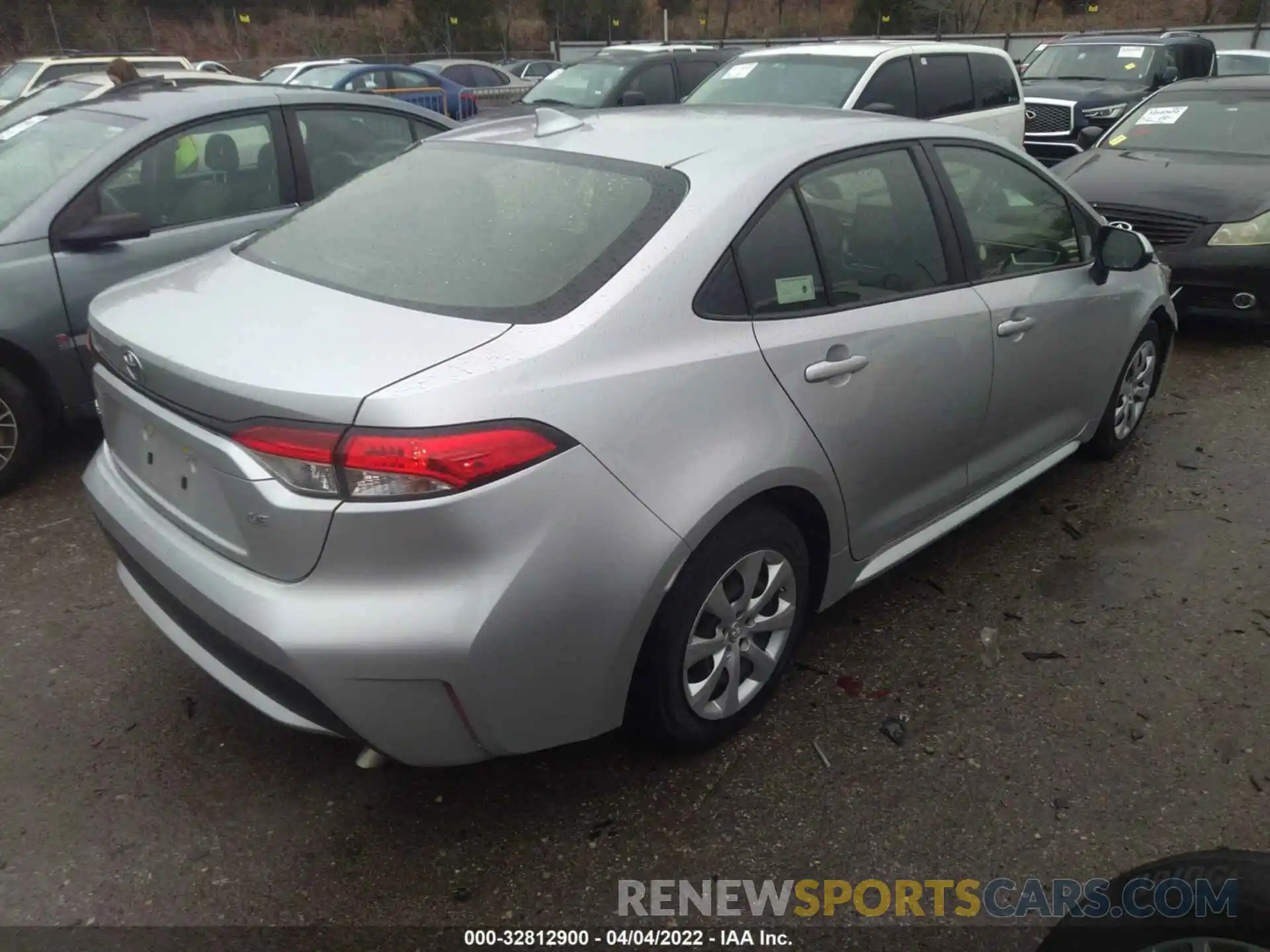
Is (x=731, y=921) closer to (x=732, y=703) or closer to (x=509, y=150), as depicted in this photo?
(x=732, y=703)

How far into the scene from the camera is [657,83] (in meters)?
12.1

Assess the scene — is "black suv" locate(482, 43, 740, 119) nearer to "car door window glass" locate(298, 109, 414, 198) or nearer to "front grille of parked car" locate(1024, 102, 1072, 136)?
"front grille of parked car" locate(1024, 102, 1072, 136)

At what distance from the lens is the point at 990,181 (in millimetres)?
3564

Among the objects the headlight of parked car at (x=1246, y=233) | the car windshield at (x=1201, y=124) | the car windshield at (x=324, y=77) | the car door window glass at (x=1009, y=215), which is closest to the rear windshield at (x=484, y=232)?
the car door window glass at (x=1009, y=215)

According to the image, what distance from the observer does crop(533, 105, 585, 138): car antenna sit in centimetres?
309

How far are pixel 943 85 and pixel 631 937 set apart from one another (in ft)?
27.2

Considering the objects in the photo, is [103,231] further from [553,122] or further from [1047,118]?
[1047,118]

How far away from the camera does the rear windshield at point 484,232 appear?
2.40 m

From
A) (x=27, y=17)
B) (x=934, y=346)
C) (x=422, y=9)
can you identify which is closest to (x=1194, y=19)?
(x=422, y=9)

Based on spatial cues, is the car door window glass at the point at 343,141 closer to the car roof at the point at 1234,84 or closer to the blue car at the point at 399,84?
the car roof at the point at 1234,84

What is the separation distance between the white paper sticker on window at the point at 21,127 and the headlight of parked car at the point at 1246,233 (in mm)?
6732

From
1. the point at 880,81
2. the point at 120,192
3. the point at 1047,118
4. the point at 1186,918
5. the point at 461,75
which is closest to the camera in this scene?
the point at 1186,918

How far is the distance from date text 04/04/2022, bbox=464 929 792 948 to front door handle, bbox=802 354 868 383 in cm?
139

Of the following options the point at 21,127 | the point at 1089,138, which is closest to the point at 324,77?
the point at 21,127
